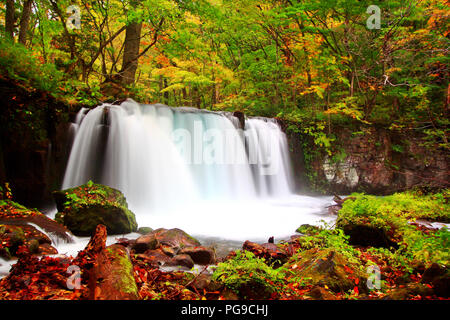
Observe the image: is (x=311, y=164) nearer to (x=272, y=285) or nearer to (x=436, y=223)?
(x=436, y=223)

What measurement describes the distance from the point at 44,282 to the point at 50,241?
193 cm

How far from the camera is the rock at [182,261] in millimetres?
3746

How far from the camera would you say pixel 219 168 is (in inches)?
429

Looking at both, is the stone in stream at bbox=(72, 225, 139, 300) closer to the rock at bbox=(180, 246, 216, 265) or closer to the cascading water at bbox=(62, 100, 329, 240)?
the rock at bbox=(180, 246, 216, 265)

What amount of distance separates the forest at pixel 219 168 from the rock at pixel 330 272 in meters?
0.02

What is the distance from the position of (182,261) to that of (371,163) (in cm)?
1175

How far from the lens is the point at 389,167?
12.3 metres

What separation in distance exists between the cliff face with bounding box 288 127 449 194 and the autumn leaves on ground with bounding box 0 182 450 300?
786cm

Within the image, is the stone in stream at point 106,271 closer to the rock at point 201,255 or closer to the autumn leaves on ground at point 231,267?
the autumn leaves on ground at point 231,267

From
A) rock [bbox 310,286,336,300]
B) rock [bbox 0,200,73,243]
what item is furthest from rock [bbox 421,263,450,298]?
rock [bbox 0,200,73,243]

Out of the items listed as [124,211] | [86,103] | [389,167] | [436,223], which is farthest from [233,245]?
[389,167]

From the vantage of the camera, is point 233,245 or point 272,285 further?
point 233,245

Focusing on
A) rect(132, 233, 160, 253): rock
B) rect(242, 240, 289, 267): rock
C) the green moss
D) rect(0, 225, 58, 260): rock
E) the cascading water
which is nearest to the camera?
the green moss

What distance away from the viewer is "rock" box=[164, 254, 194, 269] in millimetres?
3746
